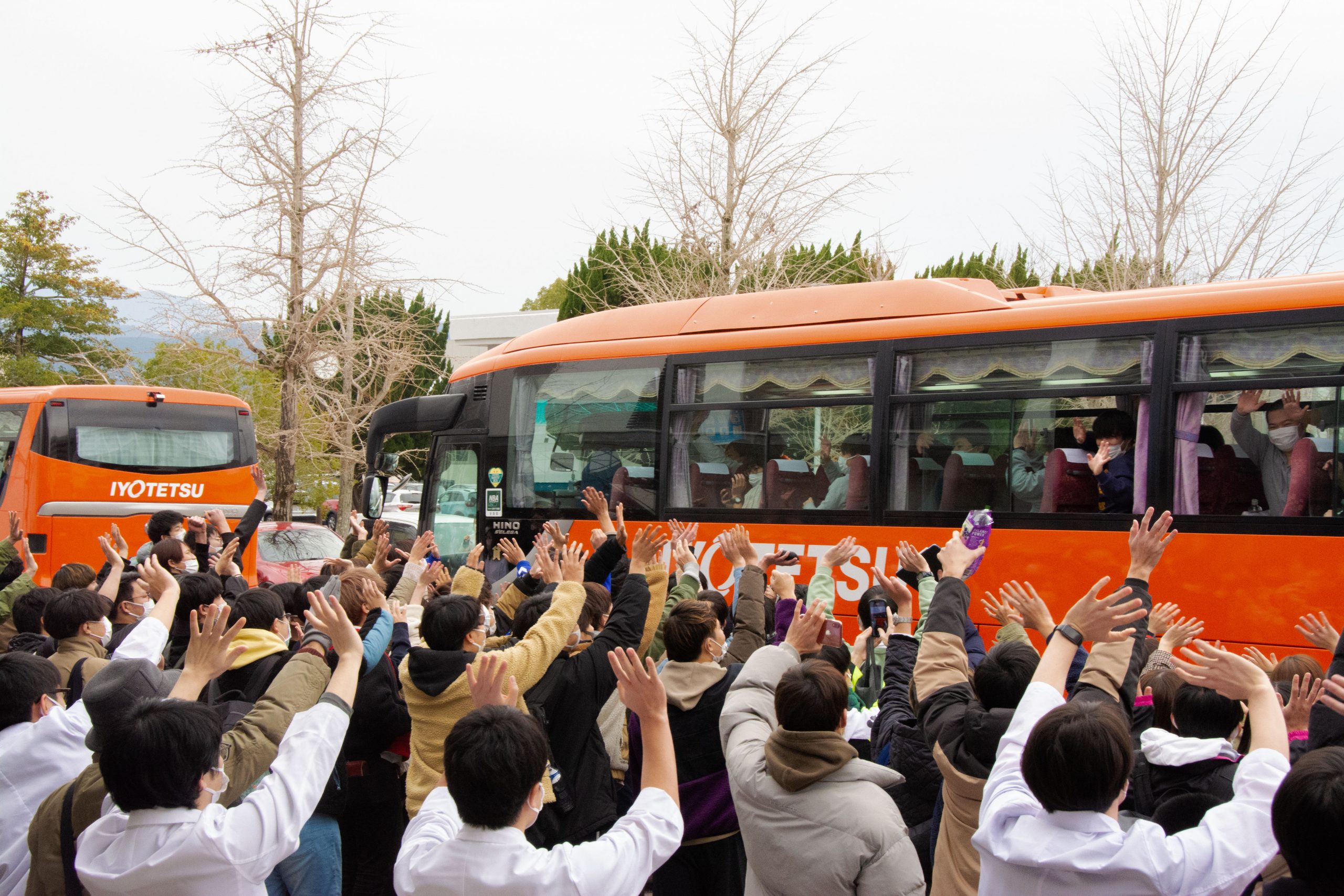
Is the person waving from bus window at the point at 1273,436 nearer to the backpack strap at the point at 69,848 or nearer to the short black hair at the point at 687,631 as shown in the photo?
the short black hair at the point at 687,631

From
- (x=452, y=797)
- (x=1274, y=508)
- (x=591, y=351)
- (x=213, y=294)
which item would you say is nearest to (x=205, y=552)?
(x=591, y=351)

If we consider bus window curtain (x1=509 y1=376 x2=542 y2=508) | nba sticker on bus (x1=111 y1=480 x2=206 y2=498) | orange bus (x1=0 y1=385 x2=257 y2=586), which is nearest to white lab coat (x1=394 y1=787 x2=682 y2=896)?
bus window curtain (x1=509 y1=376 x2=542 y2=508)

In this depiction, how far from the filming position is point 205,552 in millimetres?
7562

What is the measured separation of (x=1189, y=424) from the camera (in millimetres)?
7039

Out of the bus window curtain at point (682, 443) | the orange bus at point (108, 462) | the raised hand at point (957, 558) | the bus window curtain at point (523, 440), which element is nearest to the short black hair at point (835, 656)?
the raised hand at point (957, 558)

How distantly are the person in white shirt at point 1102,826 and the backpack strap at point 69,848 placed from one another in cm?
254

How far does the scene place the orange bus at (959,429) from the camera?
668 centimetres

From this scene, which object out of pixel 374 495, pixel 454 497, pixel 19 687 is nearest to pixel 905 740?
pixel 19 687

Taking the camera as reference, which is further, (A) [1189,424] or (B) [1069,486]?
(B) [1069,486]

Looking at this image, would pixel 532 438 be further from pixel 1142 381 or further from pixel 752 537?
pixel 1142 381

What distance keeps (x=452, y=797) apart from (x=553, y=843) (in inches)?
49.5

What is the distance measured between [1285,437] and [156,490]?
12.6m

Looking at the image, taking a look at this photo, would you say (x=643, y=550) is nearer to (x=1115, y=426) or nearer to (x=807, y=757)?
(x=807, y=757)

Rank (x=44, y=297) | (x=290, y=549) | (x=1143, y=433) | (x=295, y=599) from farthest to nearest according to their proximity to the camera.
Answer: (x=44, y=297), (x=290, y=549), (x=1143, y=433), (x=295, y=599)
